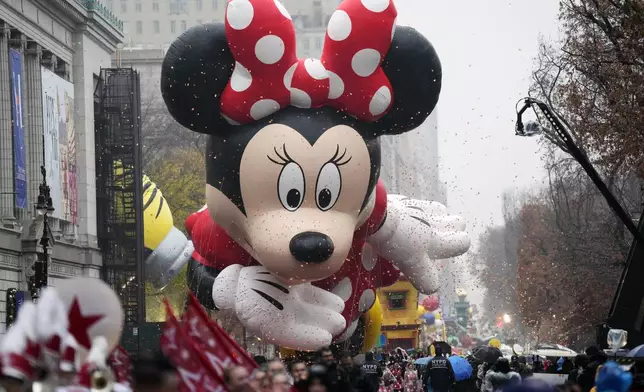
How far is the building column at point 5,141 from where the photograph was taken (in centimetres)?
4297

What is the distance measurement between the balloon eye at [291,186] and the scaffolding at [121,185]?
30.2 m

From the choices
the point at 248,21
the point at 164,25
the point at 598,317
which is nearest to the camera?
the point at 248,21

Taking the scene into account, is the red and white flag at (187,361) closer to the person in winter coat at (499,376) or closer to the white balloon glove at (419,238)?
the person in winter coat at (499,376)

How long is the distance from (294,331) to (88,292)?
10.4 m

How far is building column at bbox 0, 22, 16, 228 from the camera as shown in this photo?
42969 mm

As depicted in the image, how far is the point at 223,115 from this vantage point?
18.8m

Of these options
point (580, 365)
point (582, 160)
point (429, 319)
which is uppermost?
point (582, 160)

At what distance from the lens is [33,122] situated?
151 feet

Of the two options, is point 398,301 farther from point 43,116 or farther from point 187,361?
point 187,361

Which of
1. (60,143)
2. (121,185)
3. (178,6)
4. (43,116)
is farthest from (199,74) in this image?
(178,6)

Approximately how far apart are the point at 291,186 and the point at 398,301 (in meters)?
29.5

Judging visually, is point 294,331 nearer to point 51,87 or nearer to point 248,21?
point 248,21

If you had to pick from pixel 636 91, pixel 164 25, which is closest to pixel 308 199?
pixel 636 91

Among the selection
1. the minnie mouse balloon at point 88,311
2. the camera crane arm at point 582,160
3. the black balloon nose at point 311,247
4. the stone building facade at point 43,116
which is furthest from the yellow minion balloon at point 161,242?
the minnie mouse balloon at point 88,311
